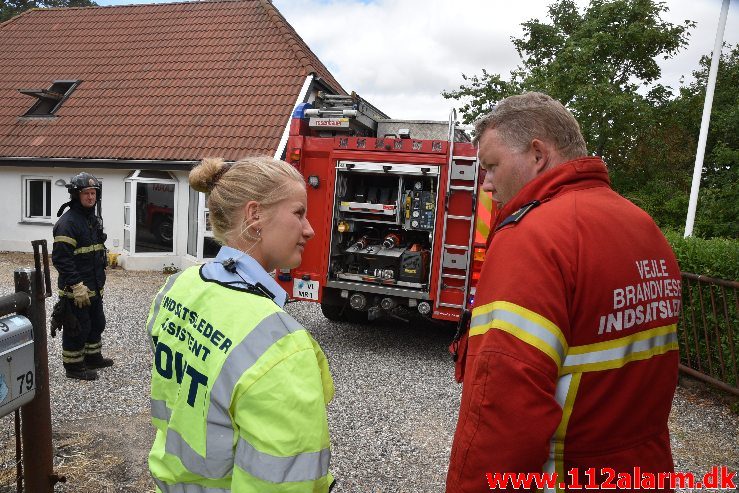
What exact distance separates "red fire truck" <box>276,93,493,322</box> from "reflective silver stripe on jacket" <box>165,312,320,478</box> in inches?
196

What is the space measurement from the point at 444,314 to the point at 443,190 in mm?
1407

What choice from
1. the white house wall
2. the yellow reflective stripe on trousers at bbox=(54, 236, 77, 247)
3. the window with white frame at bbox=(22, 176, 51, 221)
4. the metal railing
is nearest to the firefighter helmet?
the yellow reflective stripe on trousers at bbox=(54, 236, 77, 247)

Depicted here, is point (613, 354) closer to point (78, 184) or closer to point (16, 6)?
point (78, 184)

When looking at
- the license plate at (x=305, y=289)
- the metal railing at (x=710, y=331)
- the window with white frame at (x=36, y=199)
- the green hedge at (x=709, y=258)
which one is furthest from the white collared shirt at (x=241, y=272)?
the window with white frame at (x=36, y=199)

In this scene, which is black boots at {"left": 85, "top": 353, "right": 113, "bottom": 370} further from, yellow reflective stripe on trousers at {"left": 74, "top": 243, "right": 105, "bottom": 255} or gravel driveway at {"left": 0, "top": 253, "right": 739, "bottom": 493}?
yellow reflective stripe on trousers at {"left": 74, "top": 243, "right": 105, "bottom": 255}

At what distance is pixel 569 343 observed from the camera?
1.48 metres

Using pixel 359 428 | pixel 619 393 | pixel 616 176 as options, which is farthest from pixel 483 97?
pixel 619 393

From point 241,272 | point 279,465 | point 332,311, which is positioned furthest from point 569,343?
point 332,311

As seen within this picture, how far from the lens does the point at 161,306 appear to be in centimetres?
168

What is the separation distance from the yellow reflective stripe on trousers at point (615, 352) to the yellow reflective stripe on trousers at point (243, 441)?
69 cm

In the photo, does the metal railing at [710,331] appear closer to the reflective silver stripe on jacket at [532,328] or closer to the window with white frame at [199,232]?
the reflective silver stripe on jacket at [532,328]

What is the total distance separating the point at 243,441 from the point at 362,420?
11.6 ft

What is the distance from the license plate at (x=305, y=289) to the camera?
6.79 meters

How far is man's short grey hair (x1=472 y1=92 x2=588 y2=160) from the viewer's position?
68.0 inches
